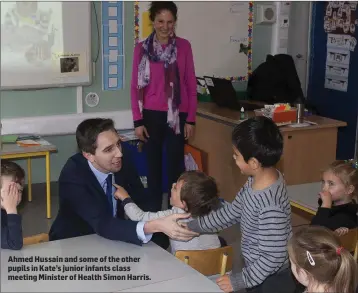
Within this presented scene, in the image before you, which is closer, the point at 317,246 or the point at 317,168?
the point at 317,246

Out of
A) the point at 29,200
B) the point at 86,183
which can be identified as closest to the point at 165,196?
the point at 29,200

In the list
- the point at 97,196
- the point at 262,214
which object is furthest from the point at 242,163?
the point at 97,196

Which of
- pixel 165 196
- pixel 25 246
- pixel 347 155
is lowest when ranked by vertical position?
pixel 165 196

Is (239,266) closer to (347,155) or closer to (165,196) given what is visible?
(165,196)

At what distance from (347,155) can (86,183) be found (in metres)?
3.49

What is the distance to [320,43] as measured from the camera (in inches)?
222

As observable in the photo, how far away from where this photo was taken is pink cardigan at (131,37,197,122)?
14.8 feet

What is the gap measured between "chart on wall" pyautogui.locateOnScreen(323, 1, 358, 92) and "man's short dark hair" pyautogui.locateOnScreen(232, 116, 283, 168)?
3220 millimetres

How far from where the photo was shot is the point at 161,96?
4.53 m

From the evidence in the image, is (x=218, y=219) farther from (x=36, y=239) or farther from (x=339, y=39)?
(x=339, y=39)

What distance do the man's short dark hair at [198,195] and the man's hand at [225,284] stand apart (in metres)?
0.40

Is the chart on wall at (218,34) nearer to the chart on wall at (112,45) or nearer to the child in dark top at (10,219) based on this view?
the chart on wall at (112,45)

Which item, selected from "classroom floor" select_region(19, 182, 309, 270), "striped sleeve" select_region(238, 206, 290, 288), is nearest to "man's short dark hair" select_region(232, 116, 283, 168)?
"striped sleeve" select_region(238, 206, 290, 288)

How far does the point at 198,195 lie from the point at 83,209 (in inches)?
19.9
